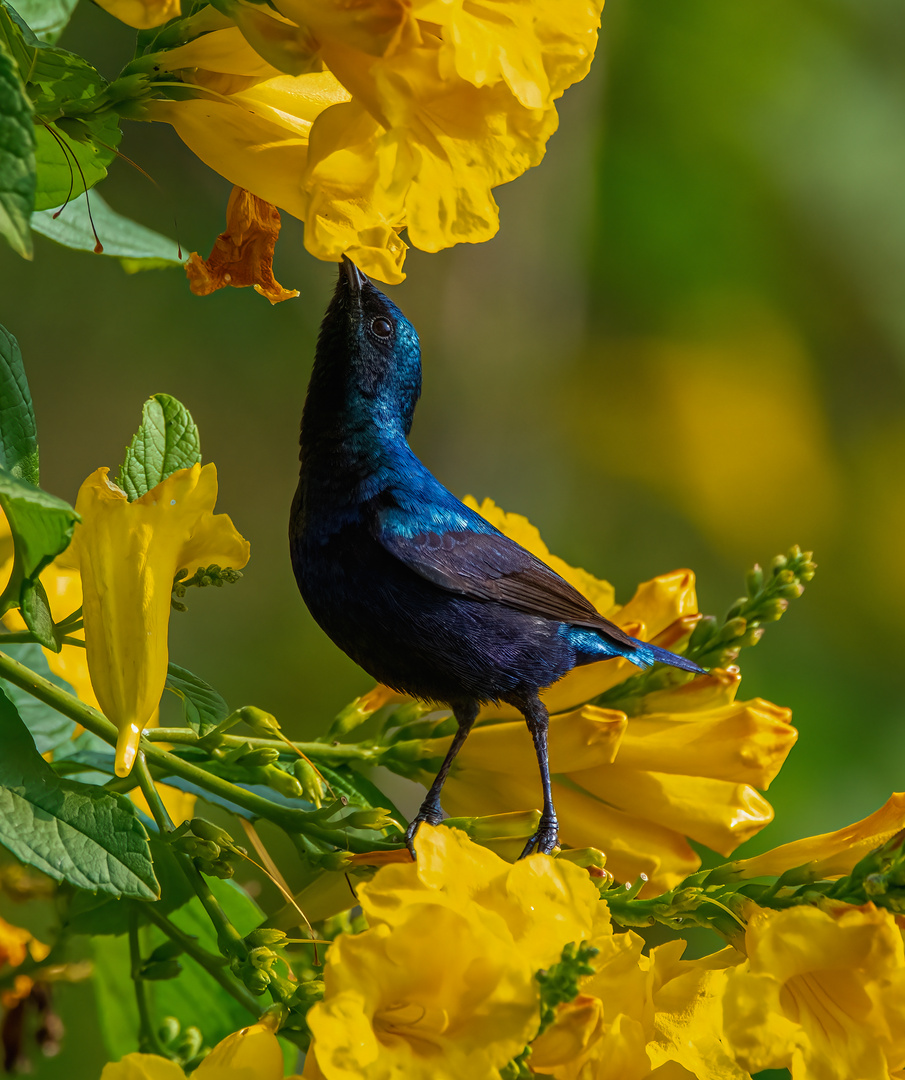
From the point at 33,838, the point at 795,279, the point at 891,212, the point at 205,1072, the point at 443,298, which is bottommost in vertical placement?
the point at 205,1072

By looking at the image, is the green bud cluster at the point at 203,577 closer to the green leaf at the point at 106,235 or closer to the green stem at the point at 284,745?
the green stem at the point at 284,745

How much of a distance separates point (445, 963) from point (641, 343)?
3.15 m

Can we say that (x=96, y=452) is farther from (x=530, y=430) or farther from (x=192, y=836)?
(x=192, y=836)

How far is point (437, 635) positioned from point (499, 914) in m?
0.32

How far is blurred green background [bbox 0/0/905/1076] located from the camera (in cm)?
295

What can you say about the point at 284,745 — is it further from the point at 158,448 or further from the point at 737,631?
the point at 737,631

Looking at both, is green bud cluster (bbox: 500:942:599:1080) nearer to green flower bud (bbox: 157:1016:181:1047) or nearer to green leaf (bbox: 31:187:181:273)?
green flower bud (bbox: 157:1016:181:1047)

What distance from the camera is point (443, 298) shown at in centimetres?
324

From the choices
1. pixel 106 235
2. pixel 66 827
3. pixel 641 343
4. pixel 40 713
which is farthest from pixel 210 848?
pixel 641 343

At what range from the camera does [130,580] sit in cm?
69

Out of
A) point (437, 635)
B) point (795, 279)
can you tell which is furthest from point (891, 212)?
point (437, 635)

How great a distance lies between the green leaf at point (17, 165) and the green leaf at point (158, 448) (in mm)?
362

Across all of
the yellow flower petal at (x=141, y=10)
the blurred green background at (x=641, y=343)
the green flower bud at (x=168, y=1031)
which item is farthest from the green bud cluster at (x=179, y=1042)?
the blurred green background at (x=641, y=343)

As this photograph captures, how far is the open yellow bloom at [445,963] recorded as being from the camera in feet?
1.79
